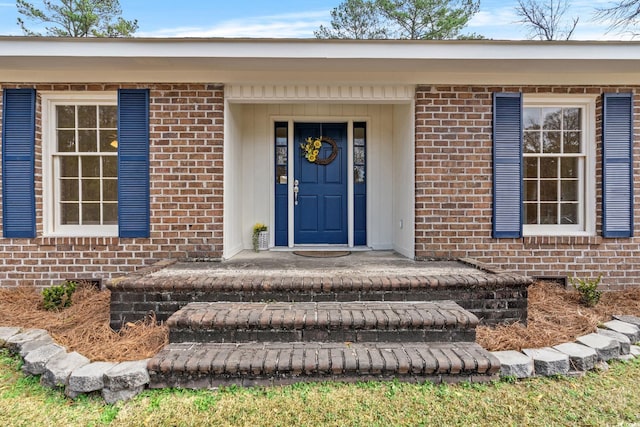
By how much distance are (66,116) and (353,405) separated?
4.15 metres

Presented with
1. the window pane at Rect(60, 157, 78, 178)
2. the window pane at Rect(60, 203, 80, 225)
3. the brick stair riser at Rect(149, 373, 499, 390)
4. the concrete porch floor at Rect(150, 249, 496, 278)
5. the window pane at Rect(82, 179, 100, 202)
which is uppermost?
the window pane at Rect(60, 157, 78, 178)

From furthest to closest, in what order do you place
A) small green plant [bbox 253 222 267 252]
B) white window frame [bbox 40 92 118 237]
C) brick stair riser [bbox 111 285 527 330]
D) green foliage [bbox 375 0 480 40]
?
1. green foliage [bbox 375 0 480 40]
2. small green plant [bbox 253 222 267 252]
3. white window frame [bbox 40 92 118 237]
4. brick stair riser [bbox 111 285 527 330]

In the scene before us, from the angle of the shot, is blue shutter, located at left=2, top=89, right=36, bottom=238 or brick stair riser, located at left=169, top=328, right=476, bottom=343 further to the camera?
A: blue shutter, located at left=2, top=89, right=36, bottom=238

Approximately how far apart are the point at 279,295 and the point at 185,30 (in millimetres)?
10508

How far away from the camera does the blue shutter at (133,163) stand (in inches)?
146

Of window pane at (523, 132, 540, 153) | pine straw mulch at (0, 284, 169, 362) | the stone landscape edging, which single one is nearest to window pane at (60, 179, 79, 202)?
pine straw mulch at (0, 284, 169, 362)

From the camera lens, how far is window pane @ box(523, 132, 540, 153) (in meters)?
3.98

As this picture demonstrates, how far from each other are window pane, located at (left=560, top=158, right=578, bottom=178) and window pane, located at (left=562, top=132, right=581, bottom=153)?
113 millimetres

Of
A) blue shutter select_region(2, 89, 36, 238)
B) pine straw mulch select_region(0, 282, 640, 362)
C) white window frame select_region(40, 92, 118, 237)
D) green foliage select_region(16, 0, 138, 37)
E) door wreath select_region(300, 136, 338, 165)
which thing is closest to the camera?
pine straw mulch select_region(0, 282, 640, 362)

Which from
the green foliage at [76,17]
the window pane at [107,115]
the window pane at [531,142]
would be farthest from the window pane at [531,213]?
the green foliage at [76,17]

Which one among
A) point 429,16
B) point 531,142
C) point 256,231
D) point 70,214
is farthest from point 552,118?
point 429,16

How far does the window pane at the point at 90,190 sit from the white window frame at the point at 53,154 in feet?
0.88

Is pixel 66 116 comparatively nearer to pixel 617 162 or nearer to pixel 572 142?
pixel 572 142

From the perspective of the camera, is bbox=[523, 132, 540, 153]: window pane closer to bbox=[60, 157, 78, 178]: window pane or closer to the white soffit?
the white soffit
